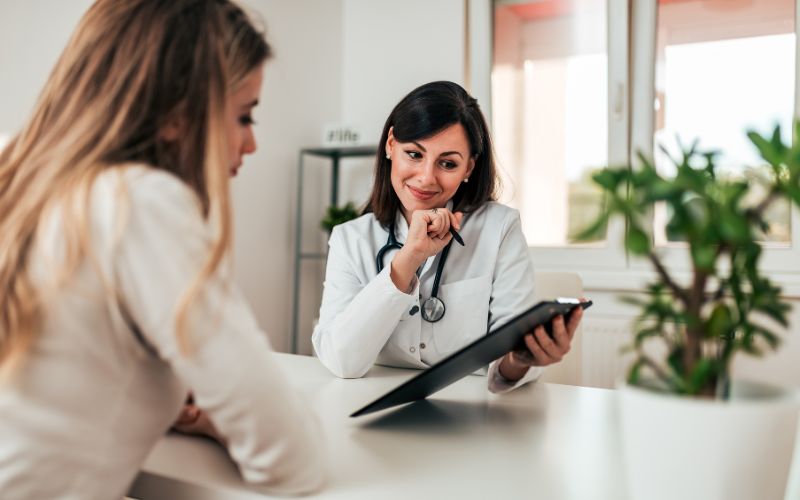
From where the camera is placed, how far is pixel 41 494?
24.3 inches

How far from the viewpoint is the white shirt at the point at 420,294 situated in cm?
134

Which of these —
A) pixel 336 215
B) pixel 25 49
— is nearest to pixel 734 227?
pixel 25 49

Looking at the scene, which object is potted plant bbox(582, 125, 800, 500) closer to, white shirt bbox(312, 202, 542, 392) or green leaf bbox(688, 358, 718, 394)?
green leaf bbox(688, 358, 718, 394)

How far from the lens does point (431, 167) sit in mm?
1570

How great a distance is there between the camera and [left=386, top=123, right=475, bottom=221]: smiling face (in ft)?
5.16

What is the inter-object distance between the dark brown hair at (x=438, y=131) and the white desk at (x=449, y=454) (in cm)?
68

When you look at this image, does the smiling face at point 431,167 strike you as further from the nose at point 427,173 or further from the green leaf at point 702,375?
the green leaf at point 702,375

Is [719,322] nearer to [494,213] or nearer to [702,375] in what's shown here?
[702,375]

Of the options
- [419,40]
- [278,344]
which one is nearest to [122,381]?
[278,344]

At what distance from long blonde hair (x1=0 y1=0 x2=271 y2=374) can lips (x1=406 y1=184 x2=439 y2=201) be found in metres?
0.90

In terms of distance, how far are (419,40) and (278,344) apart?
1.71 m

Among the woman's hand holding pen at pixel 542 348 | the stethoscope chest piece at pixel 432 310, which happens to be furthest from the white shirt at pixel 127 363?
the stethoscope chest piece at pixel 432 310

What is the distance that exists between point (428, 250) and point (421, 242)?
2 centimetres

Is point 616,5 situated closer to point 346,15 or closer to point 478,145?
point 346,15
